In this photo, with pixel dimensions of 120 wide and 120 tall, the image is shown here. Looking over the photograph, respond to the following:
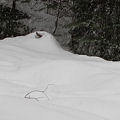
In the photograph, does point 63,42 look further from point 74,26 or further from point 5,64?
point 5,64

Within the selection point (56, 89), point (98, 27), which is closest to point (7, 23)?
point (98, 27)

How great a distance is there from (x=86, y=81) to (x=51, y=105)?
68 cm

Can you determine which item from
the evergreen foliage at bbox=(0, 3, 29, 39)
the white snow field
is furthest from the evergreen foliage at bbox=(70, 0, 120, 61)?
the white snow field

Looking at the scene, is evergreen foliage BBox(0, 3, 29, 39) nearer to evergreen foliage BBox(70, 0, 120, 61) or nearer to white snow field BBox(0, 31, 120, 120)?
evergreen foliage BBox(70, 0, 120, 61)

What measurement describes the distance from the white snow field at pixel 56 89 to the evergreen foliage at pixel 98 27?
3.67 metres

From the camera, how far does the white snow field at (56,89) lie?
2762 mm

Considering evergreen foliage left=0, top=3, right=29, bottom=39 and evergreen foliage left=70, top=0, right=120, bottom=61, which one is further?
evergreen foliage left=0, top=3, right=29, bottom=39

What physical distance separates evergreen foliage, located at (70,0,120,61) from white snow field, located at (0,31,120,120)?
12.0 feet

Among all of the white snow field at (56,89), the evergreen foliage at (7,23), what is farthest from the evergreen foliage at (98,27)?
the white snow field at (56,89)

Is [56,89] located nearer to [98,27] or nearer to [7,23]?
[98,27]

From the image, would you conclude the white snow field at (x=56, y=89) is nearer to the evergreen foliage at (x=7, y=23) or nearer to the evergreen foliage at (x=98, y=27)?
the evergreen foliage at (x=98, y=27)

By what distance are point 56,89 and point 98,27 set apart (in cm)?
482

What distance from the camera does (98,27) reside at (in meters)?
7.92

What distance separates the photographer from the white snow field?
276cm
